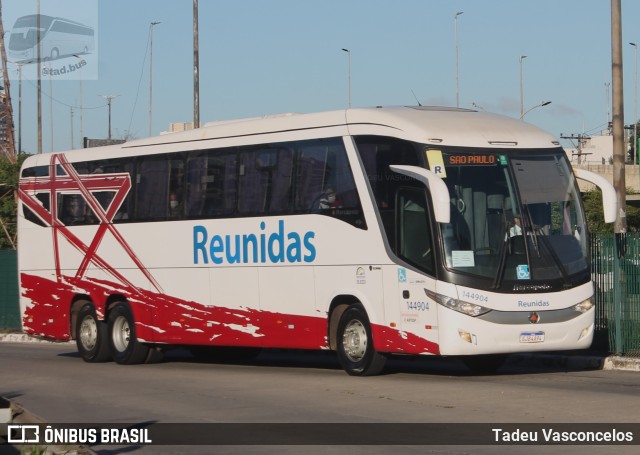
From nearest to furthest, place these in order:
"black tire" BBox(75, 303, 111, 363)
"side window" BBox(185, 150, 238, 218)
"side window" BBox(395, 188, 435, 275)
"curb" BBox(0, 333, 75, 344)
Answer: "side window" BBox(395, 188, 435, 275)
"side window" BBox(185, 150, 238, 218)
"black tire" BBox(75, 303, 111, 363)
"curb" BBox(0, 333, 75, 344)

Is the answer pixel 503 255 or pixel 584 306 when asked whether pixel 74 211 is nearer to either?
pixel 503 255

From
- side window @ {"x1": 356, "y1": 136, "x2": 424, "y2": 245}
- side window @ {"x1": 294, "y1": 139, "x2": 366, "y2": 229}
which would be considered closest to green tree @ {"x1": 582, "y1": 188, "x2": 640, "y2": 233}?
side window @ {"x1": 294, "y1": 139, "x2": 366, "y2": 229}

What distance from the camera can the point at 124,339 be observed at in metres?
22.6

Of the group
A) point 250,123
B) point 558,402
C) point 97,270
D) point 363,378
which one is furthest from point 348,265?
point 97,270

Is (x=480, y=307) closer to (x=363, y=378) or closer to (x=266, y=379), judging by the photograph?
(x=363, y=378)

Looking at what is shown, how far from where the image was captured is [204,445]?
36.2ft

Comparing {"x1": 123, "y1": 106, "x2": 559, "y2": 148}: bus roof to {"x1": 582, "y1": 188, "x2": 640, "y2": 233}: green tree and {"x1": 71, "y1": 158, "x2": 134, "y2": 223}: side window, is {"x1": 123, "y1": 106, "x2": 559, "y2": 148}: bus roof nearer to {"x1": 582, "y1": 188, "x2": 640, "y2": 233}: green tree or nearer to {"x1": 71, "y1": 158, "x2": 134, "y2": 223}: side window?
{"x1": 71, "y1": 158, "x2": 134, "y2": 223}: side window

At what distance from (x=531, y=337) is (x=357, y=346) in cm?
261

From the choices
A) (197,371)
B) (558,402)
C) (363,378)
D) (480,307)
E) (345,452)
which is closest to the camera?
(345,452)

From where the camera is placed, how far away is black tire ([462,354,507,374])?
18562 millimetres

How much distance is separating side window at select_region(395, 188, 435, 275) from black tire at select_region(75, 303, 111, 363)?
311 inches

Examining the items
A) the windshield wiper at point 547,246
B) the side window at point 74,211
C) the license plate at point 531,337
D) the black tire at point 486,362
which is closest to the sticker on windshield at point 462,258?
the windshield wiper at point 547,246

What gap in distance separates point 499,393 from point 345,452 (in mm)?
4694

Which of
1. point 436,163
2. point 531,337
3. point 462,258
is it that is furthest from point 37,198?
point 531,337
